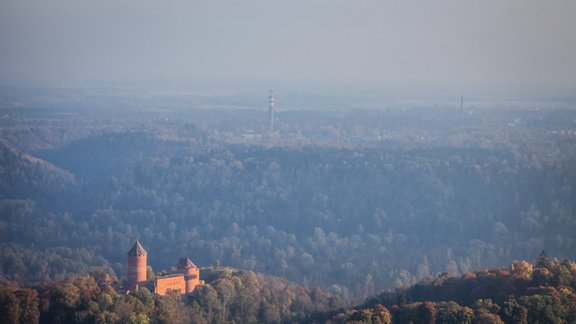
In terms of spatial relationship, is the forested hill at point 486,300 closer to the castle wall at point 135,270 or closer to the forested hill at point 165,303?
the forested hill at point 165,303

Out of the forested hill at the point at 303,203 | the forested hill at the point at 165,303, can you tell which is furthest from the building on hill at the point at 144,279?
the forested hill at the point at 303,203

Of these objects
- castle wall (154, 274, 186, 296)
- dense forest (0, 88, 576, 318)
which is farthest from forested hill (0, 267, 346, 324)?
dense forest (0, 88, 576, 318)

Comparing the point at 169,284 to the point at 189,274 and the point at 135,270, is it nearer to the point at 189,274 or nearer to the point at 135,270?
the point at 135,270

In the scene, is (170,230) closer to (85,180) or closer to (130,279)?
(85,180)

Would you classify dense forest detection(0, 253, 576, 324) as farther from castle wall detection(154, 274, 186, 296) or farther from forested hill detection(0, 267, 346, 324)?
castle wall detection(154, 274, 186, 296)

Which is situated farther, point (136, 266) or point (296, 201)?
point (296, 201)

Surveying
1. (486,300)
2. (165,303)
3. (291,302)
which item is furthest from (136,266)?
(486,300)
